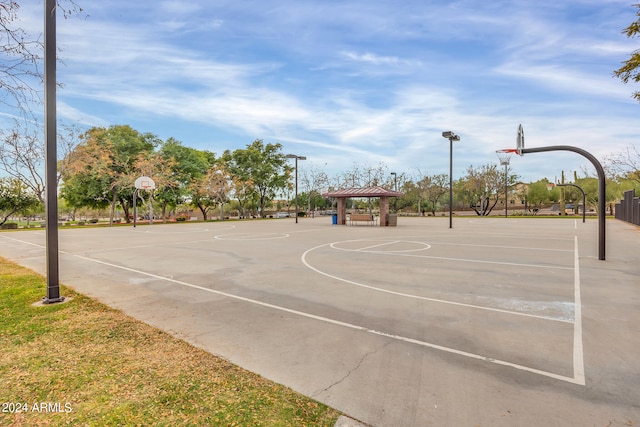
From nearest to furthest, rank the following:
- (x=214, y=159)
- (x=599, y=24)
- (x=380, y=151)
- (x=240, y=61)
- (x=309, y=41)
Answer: (x=599, y=24)
(x=309, y=41)
(x=240, y=61)
(x=214, y=159)
(x=380, y=151)

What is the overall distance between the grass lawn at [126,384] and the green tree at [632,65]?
48.0 feet

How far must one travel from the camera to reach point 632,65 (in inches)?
417

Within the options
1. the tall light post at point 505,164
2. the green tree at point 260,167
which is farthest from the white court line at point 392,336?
the green tree at point 260,167

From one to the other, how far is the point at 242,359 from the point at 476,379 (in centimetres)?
230

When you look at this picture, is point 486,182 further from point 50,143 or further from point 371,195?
point 50,143

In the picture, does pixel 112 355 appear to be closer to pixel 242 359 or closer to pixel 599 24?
pixel 242 359

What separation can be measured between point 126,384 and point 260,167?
4551 centimetres

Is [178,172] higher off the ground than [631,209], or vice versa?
[178,172]

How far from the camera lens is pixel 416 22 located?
11969mm

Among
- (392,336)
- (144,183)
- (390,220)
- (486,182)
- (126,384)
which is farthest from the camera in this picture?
(486,182)

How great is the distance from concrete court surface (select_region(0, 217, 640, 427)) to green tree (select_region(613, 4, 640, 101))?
21.6ft

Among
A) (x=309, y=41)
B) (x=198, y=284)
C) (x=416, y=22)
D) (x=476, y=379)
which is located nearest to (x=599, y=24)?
(x=416, y=22)

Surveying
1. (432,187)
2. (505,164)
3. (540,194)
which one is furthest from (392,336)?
(540,194)

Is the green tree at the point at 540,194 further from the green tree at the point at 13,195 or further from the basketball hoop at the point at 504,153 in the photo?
the green tree at the point at 13,195
